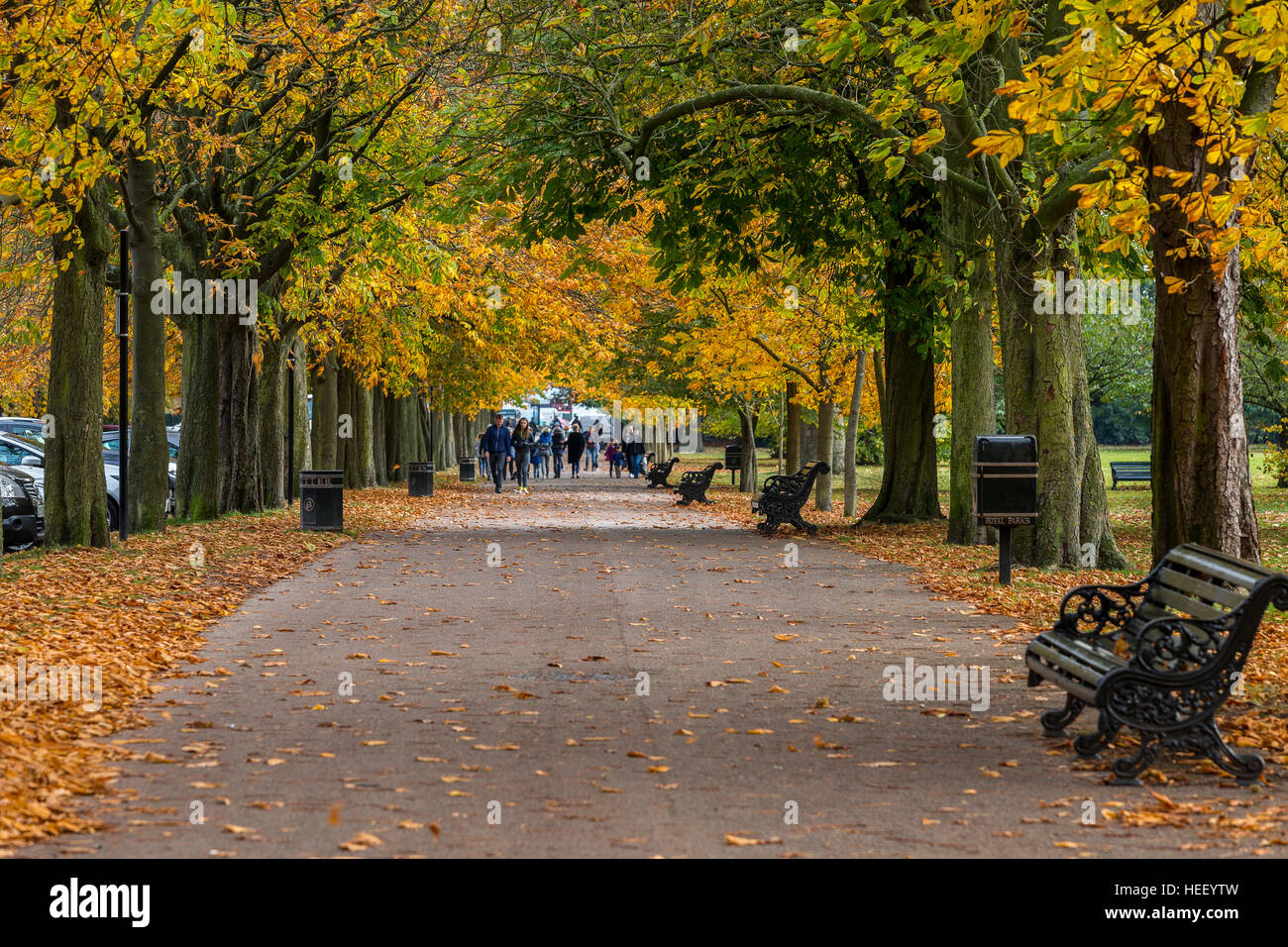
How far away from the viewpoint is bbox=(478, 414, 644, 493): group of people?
40.0 meters

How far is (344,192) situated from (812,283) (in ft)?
31.6

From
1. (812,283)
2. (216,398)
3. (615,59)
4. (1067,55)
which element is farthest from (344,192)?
(1067,55)

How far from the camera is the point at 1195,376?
9.37m

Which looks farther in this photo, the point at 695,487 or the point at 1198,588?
the point at 695,487

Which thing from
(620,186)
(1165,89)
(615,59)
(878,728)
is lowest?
(878,728)

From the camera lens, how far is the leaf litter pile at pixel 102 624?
638 cm

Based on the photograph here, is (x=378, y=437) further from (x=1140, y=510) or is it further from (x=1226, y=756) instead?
(x=1226, y=756)

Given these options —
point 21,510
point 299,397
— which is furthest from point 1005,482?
point 299,397

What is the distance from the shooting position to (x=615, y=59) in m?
19.2

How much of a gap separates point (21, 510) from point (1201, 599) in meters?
15.8

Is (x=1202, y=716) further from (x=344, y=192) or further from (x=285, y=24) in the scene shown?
(x=344, y=192)

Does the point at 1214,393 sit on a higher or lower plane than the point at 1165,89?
lower

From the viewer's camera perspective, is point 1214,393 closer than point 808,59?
Yes

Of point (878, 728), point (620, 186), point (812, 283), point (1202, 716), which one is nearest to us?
point (1202, 716)
